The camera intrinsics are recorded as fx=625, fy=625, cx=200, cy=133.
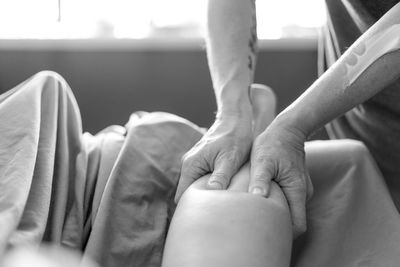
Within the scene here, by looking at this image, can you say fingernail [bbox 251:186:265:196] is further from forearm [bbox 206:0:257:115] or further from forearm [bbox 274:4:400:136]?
forearm [bbox 206:0:257:115]

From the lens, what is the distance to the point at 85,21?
2.47m

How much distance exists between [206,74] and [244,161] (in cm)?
114

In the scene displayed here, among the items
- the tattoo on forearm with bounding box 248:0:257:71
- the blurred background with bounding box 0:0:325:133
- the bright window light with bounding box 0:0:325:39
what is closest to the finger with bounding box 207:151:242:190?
the tattoo on forearm with bounding box 248:0:257:71

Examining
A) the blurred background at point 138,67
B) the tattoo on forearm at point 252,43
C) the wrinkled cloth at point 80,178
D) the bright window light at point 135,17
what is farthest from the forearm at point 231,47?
the bright window light at point 135,17

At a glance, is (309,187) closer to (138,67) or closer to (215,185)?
(215,185)

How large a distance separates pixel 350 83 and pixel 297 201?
22 centimetres

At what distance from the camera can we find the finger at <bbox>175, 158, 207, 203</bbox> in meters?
1.00

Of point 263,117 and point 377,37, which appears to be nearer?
point 377,37

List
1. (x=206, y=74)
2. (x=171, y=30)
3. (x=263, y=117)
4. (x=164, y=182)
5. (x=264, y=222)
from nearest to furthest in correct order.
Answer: (x=264, y=222) < (x=164, y=182) < (x=263, y=117) < (x=206, y=74) < (x=171, y=30)

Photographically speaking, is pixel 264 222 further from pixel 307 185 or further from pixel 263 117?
pixel 263 117

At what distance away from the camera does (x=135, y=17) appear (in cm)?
247

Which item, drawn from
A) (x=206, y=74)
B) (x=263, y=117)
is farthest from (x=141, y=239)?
(x=206, y=74)

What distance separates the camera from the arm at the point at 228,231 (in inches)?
30.2

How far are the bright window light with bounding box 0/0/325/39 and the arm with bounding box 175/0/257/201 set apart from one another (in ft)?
3.44
